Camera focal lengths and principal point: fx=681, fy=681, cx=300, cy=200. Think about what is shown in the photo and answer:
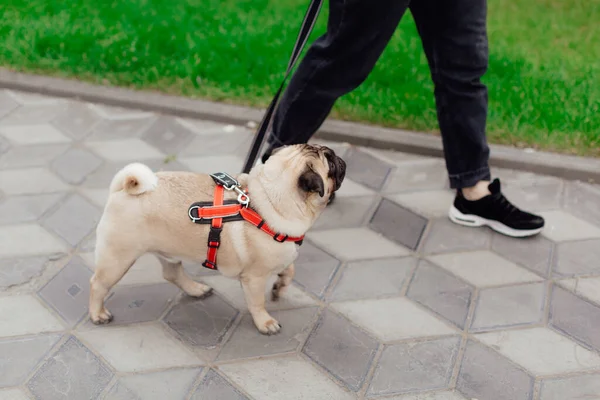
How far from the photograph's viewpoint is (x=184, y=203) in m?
2.99

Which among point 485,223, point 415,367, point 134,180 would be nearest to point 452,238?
point 485,223

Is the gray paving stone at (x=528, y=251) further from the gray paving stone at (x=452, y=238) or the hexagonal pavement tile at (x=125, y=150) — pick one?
the hexagonal pavement tile at (x=125, y=150)

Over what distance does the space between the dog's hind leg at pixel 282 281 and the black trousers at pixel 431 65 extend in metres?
0.82

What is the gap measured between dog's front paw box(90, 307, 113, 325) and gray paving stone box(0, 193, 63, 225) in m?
1.00

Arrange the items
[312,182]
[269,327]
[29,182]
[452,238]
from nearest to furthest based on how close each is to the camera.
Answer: [312,182], [269,327], [452,238], [29,182]

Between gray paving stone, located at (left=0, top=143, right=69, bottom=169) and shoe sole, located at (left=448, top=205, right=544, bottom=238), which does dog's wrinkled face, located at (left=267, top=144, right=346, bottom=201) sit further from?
gray paving stone, located at (left=0, top=143, right=69, bottom=169)

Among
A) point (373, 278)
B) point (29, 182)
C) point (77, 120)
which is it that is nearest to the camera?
point (373, 278)

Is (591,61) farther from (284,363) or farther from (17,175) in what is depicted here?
(17,175)

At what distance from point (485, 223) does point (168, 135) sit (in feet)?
7.49

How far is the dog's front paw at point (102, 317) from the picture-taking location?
3.41m

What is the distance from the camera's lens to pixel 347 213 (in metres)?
4.21

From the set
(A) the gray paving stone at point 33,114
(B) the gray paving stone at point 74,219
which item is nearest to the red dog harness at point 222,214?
(B) the gray paving stone at point 74,219

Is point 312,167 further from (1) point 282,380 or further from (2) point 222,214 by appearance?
(1) point 282,380

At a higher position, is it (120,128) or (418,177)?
(418,177)
